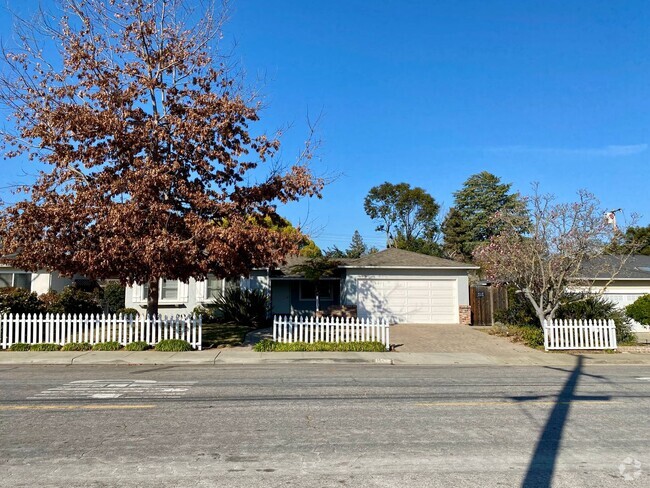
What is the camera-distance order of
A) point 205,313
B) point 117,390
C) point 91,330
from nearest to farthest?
point 117,390 < point 91,330 < point 205,313

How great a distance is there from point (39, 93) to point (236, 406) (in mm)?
11358

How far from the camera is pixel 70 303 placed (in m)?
21.3

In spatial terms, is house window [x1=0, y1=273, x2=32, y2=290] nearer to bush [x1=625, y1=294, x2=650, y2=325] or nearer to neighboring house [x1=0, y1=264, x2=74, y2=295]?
neighboring house [x1=0, y1=264, x2=74, y2=295]

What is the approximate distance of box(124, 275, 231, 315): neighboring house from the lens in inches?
942

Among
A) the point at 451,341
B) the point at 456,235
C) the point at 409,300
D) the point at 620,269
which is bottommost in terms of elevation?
the point at 451,341

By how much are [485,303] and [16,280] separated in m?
22.2

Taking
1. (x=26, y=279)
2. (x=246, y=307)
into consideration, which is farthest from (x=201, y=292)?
(x=26, y=279)

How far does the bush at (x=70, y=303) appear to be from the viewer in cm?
1984

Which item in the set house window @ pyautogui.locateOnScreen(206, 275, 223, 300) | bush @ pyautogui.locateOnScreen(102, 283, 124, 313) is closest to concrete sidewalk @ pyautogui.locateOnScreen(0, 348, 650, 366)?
house window @ pyautogui.locateOnScreen(206, 275, 223, 300)

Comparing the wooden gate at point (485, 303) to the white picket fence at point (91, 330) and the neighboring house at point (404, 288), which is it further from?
the white picket fence at point (91, 330)

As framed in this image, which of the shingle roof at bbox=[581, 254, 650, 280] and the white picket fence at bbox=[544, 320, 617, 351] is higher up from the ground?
the shingle roof at bbox=[581, 254, 650, 280]

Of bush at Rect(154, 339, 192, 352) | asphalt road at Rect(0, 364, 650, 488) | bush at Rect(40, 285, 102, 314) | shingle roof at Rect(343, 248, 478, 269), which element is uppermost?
shingle roof at Rect(343, 248, 478, 269)

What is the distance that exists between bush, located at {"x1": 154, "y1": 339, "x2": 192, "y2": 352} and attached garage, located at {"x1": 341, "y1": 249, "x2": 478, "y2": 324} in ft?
35.0

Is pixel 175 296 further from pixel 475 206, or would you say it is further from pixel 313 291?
pixel 475 206
